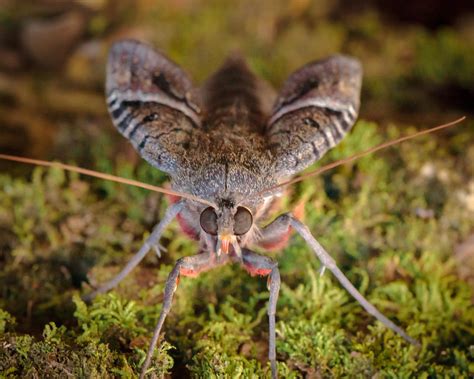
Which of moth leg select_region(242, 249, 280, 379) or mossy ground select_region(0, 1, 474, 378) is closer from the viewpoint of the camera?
moth leg select_region(242, 249, 280, 379)

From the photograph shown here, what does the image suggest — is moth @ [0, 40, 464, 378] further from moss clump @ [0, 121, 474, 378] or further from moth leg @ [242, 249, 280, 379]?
moss clump @ [0, 121, 474, 378]

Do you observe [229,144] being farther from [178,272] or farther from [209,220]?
[178,272]

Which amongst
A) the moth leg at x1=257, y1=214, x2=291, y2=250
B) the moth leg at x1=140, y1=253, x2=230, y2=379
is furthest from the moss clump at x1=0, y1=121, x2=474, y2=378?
the moth leg at x1=257, y1=214, x2=291, y2=250

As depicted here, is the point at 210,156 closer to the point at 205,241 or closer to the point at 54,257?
the point at 205,241

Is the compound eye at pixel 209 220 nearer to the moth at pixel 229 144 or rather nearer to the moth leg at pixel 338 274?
the moth at pixel 229 144

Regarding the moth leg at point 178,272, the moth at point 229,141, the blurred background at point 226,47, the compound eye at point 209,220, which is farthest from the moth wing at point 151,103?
the blurred background at point 226,47

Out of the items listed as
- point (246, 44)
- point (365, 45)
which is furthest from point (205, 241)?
point (365, 45)

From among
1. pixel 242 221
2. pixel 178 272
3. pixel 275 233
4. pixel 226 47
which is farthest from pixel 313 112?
pixel 226 47
